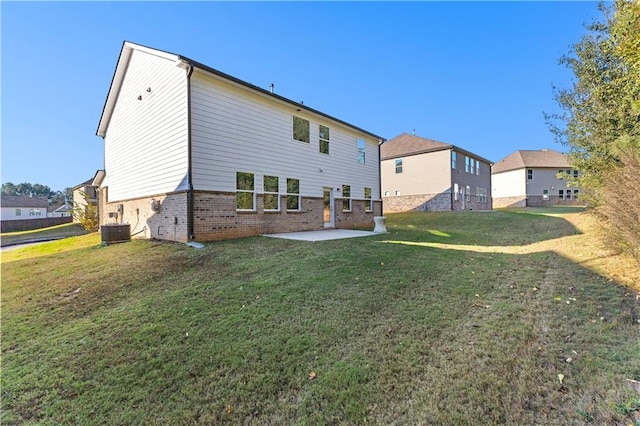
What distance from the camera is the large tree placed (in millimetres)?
5484

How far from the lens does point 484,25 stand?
1368 cm

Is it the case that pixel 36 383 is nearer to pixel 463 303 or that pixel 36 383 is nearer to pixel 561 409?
pixel 561 409

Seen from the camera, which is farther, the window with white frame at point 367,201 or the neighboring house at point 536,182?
the neighboring house at point 536,182

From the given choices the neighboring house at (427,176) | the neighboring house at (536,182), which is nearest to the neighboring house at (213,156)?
the neighboring house at (427,176)

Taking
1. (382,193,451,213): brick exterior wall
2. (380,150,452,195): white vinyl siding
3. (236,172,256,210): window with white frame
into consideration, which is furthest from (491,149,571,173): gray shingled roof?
(236,172,256,210): window with white frame

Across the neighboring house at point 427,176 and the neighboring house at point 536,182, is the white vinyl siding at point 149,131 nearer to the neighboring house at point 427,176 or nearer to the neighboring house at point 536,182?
the neighboring house at point 427,176

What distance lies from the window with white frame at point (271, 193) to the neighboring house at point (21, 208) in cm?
5338

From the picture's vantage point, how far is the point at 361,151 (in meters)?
17.6

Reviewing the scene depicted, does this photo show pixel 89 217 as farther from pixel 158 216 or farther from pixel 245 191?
pixel 245 191

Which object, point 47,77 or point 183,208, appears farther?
A: point 47,77

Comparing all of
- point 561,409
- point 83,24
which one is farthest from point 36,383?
point 83,24

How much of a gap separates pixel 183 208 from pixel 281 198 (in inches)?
167

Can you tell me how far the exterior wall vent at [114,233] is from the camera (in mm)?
11117

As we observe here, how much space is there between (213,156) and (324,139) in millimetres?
6665
